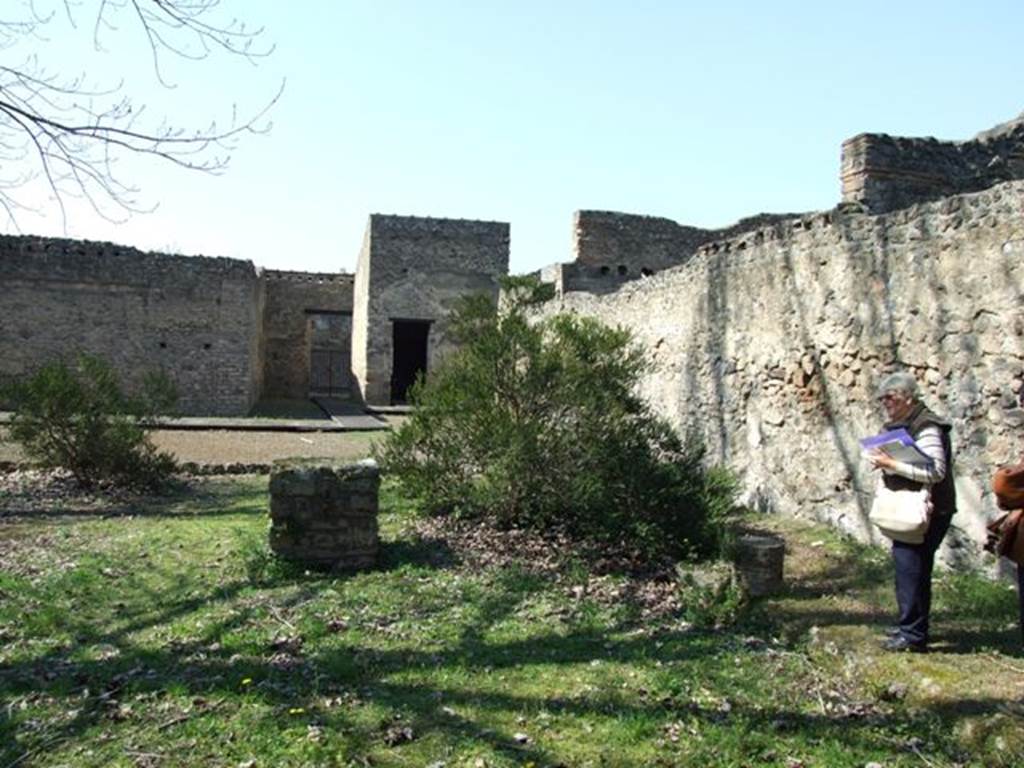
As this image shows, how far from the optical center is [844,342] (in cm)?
685

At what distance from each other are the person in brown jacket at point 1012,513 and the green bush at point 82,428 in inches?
339

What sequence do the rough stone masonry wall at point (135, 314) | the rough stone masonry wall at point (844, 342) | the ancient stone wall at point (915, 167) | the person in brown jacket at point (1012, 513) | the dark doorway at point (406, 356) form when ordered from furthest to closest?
1. the dark doorway at point (406, 356)
2. the rough stone masonry wall at point (135, 314)
3. the ancient stone wall at point (915, 167)
4. the rough stone masonry wall at point (844, 342)
5. the person in brown jacket at point (1012, 513)

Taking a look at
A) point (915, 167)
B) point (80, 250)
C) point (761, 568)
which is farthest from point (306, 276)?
point (761, 568)

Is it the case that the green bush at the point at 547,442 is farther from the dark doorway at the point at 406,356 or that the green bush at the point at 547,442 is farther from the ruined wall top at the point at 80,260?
the dark doorway at the point at 406,356

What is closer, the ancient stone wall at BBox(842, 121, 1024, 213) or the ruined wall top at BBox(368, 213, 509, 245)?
the ancient stone wall at BBox(842, 121, 1024, 213)

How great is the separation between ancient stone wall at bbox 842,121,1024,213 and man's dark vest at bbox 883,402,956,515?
457 centimetres

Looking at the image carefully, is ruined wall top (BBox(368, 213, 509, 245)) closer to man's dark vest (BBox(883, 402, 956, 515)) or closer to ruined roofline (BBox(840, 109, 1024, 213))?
ruined roofline (BBox(840, 109, 1024, 213))

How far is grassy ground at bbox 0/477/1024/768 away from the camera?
354cm

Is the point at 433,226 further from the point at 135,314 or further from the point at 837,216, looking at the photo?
the point at 837,216

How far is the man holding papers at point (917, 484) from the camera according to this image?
13.8ft

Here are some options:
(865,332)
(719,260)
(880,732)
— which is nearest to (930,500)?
(880,732)

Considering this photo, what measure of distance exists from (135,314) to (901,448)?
1779 cm

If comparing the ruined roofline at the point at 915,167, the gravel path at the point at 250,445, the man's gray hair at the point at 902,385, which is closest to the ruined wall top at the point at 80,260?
the gravel path at the point at 250,445

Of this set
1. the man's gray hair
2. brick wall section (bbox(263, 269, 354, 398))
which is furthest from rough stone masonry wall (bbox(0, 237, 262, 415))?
the man's gray hair
